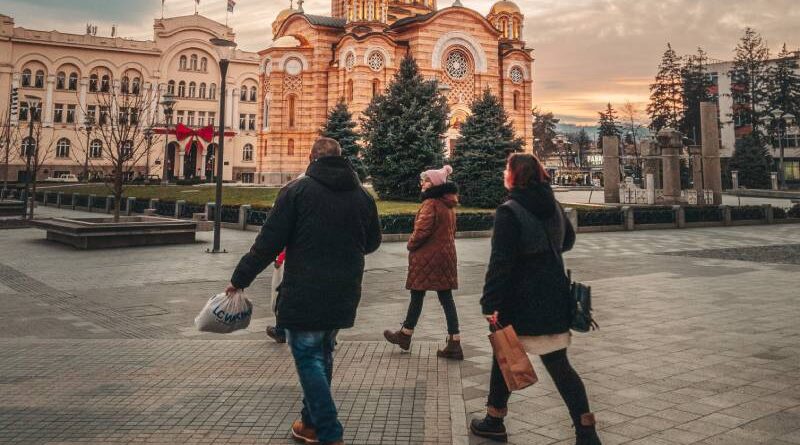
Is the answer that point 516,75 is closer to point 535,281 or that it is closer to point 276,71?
point 276,71

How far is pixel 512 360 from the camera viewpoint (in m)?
3.70

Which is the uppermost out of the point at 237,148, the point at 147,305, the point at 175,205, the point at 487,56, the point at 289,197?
the point at 487,56

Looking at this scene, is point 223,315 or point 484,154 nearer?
point 223,315

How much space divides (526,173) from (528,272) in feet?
2.29

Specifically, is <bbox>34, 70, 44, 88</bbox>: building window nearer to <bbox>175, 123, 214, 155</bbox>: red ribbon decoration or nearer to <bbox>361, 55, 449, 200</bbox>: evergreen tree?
<bbox>175, 123, 214, 155</bbox>: red ribbon decoration

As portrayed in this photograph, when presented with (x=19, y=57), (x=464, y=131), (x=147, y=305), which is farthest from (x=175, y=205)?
(x=19, y=57)

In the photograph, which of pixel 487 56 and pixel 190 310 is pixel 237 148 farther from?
pixel 190 310

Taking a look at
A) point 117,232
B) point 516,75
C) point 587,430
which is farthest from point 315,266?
point 516,75

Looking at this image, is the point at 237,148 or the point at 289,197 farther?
the point at 237,148

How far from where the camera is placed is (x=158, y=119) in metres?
64.2

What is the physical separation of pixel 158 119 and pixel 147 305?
61716mm

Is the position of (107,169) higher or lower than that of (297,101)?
lower

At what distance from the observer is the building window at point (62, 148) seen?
60.2 m

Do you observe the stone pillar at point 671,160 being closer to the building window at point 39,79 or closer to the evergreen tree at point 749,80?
the evergreen tree at point 749,80
